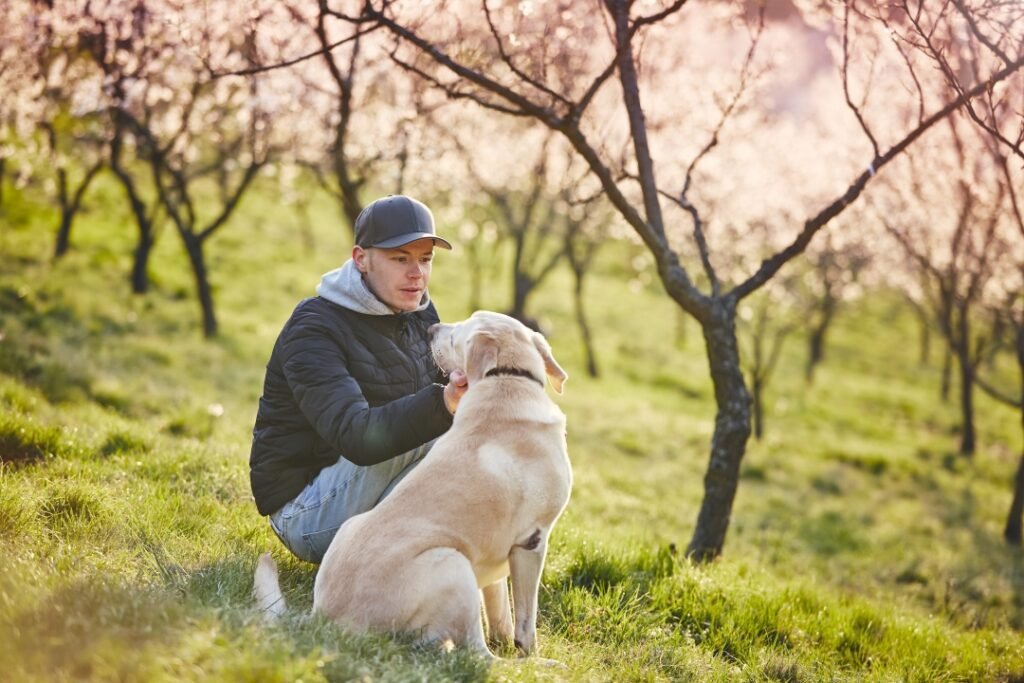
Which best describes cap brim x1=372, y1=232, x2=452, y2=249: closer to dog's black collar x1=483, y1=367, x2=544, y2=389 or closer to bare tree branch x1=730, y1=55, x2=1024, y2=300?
dog's black collar x1=483, y1=367, x2=544, y2=389

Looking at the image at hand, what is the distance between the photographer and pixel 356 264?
14.9 ft

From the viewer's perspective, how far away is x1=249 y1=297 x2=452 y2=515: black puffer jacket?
379 centimetres

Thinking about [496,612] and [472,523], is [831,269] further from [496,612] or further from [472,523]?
[472,523]

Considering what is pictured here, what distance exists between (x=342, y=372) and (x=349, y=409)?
272 millimetres

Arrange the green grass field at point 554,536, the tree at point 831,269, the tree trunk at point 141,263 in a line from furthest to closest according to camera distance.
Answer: the tree at point 831,269, the tree trunk at point 141,263, the green grass field at point 554,536

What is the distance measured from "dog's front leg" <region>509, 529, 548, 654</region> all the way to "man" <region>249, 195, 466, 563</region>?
0.77 meters

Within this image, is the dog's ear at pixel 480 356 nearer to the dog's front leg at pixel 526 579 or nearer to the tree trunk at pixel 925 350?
the dog's front leg at pixel 526 579

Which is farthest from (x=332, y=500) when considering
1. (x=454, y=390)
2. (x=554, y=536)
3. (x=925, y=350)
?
(x=925, y=350)

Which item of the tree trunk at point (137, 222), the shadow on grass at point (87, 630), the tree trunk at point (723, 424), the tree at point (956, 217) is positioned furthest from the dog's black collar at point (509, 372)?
the tree trunk at point (137, 222)

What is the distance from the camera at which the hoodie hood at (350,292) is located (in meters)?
4.39

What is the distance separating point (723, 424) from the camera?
650 centimetres

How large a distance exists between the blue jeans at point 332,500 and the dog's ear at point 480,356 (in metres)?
0.67

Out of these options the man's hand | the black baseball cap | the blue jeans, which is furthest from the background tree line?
the blue jeans

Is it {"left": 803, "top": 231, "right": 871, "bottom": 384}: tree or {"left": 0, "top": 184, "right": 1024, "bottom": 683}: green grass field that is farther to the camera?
{"left": 803, "top": 231, "right": 871, "bottom": 384}: tree
